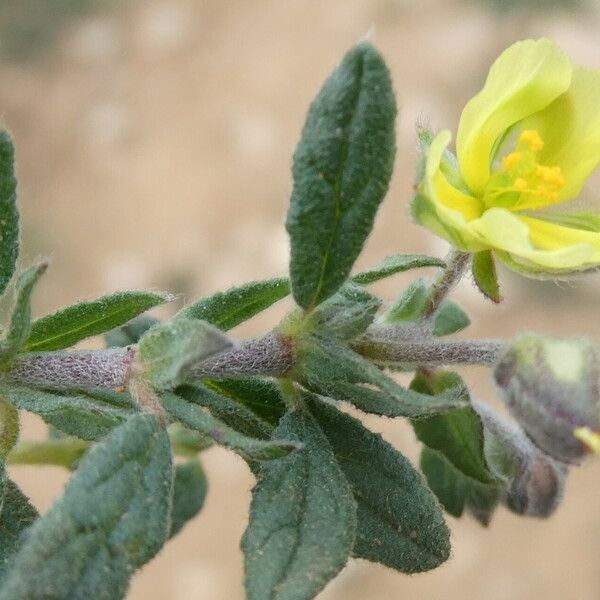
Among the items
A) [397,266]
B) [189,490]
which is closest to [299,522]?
[397,266]

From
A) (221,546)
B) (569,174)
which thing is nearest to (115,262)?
(221,546)

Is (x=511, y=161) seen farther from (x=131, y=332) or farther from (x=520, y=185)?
(x=131, y=332)

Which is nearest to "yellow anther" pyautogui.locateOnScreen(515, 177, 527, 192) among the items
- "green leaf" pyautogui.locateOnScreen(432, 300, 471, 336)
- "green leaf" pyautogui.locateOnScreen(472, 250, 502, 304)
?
"green leaf" pyautogui.locateOnScreen(472, 250, 502, 304)

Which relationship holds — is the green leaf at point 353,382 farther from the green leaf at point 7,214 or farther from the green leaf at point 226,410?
the green leaf at point 7,214

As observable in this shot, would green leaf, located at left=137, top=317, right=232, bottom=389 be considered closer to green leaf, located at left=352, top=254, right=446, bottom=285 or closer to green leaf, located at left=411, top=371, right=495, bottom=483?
green leaf, located at left=352, top=254, right=446, bottom=285

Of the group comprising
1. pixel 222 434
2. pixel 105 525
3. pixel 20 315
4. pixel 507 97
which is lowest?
pixel 105 525
